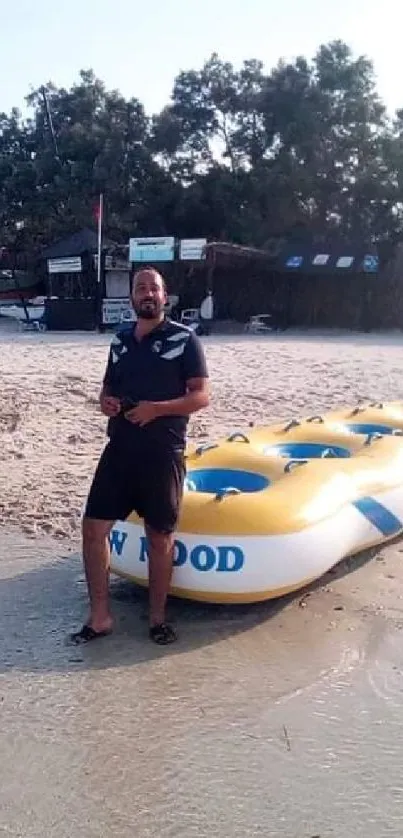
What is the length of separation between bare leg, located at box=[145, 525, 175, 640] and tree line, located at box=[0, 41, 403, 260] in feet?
86.0

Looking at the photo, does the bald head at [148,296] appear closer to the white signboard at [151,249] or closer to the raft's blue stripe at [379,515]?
the raft's blue stripe at [379,515]

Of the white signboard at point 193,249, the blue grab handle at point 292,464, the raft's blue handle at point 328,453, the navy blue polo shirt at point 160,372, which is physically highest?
the navy blue polo shirt at point 160,372

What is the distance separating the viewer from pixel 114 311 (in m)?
24.3

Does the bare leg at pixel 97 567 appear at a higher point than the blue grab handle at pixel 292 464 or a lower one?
lower

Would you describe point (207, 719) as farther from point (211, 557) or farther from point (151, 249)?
point (151, 249)

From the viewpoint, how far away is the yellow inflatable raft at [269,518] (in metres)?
4.53

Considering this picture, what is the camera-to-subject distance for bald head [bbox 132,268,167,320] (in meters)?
4.14

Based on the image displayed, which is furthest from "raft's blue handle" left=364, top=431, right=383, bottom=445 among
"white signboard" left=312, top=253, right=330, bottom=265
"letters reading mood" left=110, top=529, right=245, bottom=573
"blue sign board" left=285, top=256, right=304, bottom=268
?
"blue sign board" left=285, top=256, right=304, bottom=268

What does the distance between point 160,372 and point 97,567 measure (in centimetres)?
91

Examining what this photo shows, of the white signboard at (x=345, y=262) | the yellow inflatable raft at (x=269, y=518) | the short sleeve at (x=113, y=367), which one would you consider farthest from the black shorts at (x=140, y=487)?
the white signboard at (x=345, y=262)

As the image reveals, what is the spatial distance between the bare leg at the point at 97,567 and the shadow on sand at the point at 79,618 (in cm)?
10

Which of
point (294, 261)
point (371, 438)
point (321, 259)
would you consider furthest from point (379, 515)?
point (294, 261)

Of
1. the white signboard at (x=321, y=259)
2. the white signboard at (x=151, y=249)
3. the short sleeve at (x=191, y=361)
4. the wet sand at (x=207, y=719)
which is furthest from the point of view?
the white signboard at (x=321, y=259)

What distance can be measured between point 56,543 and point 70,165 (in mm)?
30155
